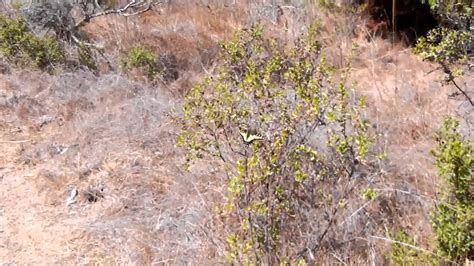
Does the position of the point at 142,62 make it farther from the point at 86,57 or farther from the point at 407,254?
the point at 407,254

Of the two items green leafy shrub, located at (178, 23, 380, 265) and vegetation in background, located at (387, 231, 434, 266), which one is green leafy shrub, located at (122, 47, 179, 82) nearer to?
green leafy shrub, located at (178, 23, 380, 265)

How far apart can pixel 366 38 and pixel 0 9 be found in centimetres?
401

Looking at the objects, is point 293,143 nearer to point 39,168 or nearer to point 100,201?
point 100,201

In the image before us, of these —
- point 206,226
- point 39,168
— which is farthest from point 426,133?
point 39,168

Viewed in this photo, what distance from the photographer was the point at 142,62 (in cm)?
490

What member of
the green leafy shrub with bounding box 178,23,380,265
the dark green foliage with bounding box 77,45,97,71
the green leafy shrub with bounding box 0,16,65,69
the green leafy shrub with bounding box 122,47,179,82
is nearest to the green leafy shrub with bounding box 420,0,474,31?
the green leafy shrub with bounding box 178,23,380,265

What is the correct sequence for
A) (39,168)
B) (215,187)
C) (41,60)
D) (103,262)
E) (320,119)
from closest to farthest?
(320,119) → (103,262) → (215,187) → (39,168) → (41,60)

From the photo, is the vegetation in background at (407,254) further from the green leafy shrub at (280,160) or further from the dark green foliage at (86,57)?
the dark green foliage at (86,57)

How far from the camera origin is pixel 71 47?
5.38 meters

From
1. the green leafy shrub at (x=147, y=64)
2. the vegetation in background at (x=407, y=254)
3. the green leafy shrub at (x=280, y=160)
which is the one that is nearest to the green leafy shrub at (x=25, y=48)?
the green leafy shrub at (x=147, y=64)

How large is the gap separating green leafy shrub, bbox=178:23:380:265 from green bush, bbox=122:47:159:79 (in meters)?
2.22

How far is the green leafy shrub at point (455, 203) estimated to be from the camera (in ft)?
7.16

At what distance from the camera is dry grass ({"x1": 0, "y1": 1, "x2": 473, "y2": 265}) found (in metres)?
2.79

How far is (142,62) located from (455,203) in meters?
3.29
